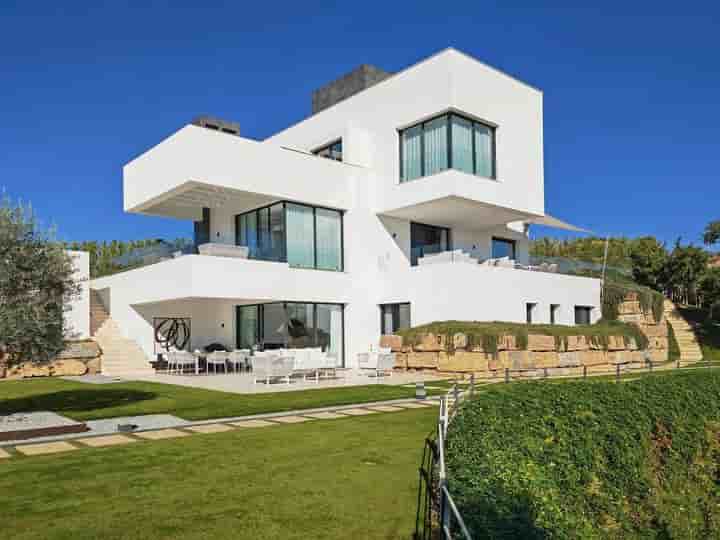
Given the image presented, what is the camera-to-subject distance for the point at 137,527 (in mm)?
5152

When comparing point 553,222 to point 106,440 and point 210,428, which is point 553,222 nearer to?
point 210,428

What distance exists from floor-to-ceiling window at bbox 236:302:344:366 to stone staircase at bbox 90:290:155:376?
4.11 meters

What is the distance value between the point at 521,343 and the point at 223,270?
10257 mm

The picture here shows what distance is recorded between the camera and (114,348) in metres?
24.0

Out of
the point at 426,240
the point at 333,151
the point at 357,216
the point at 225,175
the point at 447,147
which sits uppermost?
the point at 333,151

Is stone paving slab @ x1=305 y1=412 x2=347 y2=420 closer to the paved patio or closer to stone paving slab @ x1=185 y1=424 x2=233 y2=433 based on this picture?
stone paving slab @ x1=185 y1=424 x2=233 y2=433

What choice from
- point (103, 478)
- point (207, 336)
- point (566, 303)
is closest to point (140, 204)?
point (207, 336)

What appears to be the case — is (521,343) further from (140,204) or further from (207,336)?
(140,204)

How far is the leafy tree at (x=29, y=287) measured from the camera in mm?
10156

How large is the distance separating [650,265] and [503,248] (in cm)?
1061

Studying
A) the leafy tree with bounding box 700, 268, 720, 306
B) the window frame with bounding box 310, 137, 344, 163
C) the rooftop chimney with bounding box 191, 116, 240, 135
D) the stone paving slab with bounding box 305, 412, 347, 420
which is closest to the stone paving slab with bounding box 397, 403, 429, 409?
the stone paving slab with bounding box 305, 412, 347, 420

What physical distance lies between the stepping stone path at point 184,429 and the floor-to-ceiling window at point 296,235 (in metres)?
11.2

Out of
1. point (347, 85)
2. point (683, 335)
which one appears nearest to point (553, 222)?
point (683, 335)

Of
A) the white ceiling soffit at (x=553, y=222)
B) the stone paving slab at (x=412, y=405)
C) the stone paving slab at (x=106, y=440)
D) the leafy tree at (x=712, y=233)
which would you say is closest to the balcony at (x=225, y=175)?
the white ceiling soffit at (x=553, y=222)
